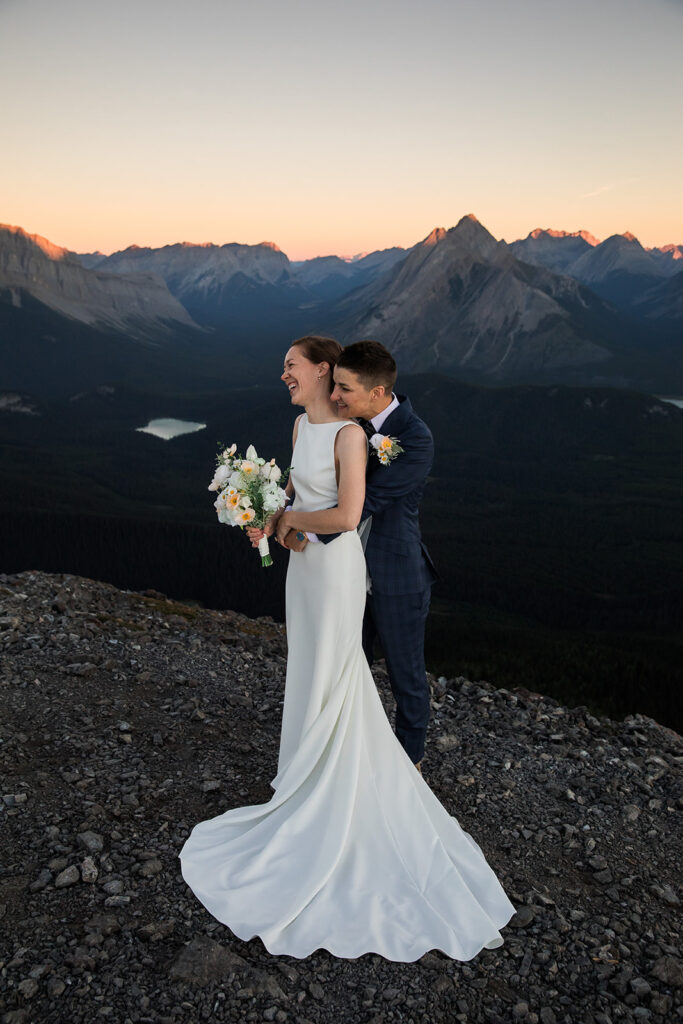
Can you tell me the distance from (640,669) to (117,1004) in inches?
1488

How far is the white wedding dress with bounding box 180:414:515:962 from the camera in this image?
18.0 feet

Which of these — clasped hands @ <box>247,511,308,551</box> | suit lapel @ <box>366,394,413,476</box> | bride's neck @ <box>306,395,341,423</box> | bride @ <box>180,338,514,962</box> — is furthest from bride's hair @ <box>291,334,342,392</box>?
clasped hands @ <box>247,511,308,551</box>

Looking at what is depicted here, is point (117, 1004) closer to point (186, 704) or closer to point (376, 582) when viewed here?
point (376, 582)

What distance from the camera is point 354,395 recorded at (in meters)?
5.73

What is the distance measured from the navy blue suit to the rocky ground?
1.74 m

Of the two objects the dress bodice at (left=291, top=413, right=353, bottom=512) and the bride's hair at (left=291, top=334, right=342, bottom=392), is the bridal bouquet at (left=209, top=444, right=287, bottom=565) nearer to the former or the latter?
the dress bodice at (left=291, top=413, right=353, bottom=512)

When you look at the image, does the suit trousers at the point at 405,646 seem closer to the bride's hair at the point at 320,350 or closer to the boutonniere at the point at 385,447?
the boutonniere at the point at 385,447

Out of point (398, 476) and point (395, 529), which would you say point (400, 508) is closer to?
point (395, 529)

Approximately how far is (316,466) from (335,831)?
9.42ft

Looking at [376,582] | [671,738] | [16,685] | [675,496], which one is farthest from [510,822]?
[675,496]

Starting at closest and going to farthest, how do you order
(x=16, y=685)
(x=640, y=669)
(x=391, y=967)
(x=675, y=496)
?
1. (x=391, y=967)
2. (x=16, y=685)
3. (x=640, y=669)
4. (x=675, y=496)

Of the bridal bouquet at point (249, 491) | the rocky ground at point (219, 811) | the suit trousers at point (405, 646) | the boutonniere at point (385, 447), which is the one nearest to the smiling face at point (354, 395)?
the boutonniere at point (385, 447)

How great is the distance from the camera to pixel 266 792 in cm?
739

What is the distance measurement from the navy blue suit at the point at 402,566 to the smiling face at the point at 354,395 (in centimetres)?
24
